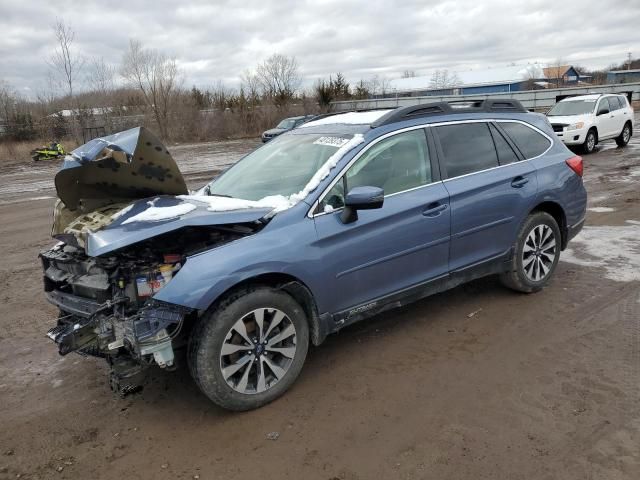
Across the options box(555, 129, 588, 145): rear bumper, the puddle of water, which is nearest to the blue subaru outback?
the puddle of water

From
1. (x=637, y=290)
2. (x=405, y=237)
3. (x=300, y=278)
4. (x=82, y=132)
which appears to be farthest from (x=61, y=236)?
(x=82, y=132)

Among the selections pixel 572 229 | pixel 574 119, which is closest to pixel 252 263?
pixel 572 229

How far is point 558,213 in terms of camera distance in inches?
197

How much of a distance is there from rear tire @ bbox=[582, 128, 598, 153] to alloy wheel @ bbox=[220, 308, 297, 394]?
1592 cm

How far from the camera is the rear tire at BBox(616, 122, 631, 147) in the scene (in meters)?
17.7

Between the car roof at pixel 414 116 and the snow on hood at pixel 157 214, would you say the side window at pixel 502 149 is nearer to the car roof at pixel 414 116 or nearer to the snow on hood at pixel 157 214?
the car roof at pixel 414 116

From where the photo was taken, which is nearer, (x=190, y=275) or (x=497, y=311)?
(x=190, y=275)

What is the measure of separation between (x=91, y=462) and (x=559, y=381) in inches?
118

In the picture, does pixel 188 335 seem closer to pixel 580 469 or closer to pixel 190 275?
pixel 190 275

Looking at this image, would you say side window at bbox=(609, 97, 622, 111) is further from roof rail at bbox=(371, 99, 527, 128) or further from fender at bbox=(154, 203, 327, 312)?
fender at bbox=(154, 203, 327, 312)

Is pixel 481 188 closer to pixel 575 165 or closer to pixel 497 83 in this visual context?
pixel 575 165

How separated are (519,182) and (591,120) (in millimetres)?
13837

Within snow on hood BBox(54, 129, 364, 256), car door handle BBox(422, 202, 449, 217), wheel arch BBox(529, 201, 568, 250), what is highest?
snow on hood BBox(54, 129, 364, 256)

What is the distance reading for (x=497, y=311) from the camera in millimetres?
4625
